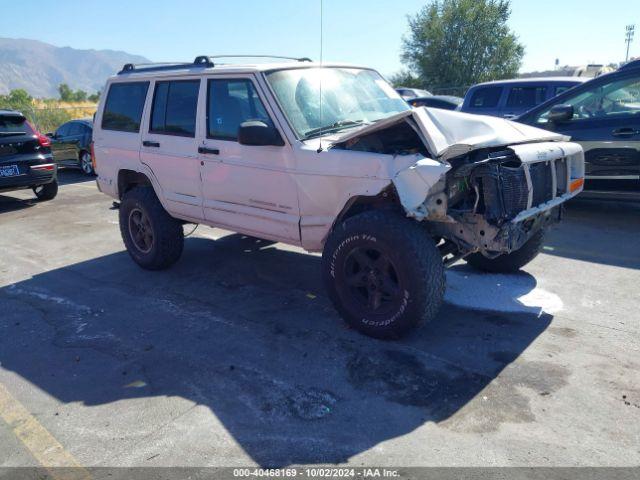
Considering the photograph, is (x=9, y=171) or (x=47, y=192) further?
(x=47, y=192)

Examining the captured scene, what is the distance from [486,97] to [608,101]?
14.8 feet

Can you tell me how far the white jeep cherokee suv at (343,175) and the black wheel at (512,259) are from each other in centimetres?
2

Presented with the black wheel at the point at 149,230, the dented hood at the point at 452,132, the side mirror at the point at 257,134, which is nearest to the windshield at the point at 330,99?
the side mirror at the point at 257,134

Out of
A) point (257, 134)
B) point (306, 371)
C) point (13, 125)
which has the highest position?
point (13, 125)

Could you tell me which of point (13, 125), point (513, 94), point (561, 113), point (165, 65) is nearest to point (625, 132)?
point (561, 113)

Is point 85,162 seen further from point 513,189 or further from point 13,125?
point 513,189

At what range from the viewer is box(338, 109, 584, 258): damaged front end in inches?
140

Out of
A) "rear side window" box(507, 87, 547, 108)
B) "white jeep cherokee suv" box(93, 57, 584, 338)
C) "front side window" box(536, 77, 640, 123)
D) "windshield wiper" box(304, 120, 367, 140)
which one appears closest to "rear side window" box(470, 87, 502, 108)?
"rear side window" box(507, 87, 547, 108)

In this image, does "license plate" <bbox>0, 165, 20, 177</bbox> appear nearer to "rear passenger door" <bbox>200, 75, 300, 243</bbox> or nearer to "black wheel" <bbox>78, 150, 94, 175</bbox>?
"black wheel" <bbox>78, 150, 94, 175</bbox>

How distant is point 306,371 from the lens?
11.9ft

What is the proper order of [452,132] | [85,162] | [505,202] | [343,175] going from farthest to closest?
[85,162], [343,175], [452,132], [505,202]

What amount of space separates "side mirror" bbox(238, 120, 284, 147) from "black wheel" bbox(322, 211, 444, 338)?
0.89 metres

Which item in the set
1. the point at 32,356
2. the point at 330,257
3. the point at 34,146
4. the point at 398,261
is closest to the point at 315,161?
the point at 330,257

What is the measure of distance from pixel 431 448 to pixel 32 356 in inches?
119
